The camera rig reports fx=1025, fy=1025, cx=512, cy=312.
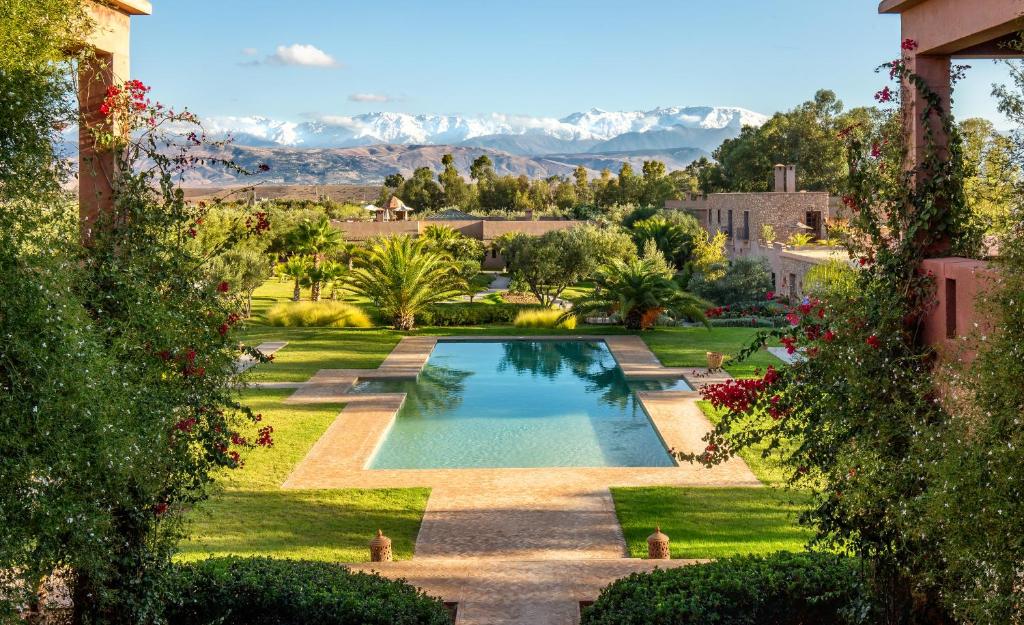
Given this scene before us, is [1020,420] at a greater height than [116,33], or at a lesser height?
lesser

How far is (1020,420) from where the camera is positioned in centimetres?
423

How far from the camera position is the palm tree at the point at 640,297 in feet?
78.8

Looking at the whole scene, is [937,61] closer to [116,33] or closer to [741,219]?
[116,33]

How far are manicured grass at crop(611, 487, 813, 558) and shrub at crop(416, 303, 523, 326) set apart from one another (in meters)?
15.6

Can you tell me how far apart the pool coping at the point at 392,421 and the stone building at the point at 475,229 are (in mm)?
22364

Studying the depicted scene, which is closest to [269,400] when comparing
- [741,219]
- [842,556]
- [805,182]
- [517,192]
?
[842,556]

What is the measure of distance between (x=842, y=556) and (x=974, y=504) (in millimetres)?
2929

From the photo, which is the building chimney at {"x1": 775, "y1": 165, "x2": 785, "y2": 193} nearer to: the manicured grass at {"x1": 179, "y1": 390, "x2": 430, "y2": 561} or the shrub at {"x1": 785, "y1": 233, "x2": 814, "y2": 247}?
the shrub at {"x1": 785, "y1": 233, "x2": 814, "y2": 247}

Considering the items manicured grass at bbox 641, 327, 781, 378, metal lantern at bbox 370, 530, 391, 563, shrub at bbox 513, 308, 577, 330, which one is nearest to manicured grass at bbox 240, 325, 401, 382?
shrub at bbox 513, 308, 577, 330

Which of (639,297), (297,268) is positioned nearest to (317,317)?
(297,268)

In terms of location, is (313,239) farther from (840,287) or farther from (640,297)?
(840,287)

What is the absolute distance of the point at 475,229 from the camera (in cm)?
4747

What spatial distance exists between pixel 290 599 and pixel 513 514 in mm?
3846

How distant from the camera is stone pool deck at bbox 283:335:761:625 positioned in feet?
24.3
